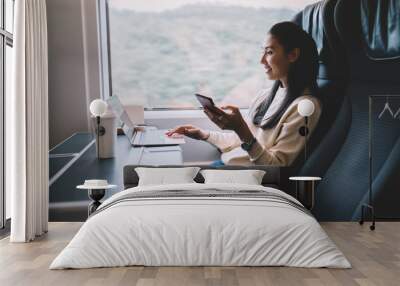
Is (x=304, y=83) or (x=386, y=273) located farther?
(x=304, y=83)

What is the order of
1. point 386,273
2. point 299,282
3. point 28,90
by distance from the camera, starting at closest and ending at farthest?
point 299,282 < point 386,273 < point 28,90

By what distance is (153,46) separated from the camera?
7461mm

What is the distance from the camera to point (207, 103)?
7.43 metres

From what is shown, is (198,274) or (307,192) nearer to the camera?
(198,274)

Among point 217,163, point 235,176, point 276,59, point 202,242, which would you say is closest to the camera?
point 202,242

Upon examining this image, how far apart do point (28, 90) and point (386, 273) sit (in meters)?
3.71

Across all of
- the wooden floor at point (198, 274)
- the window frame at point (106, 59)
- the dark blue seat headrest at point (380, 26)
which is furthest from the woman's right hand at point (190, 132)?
the wooden floor at point (198, 274)

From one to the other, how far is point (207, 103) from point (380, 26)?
7.71 feet

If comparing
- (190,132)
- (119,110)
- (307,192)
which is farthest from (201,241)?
(119,110)

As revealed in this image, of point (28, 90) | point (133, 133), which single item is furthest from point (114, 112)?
point (28, 90)

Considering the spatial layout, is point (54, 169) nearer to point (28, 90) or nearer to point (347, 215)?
point (28, 90)

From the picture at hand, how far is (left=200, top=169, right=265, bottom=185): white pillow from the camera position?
6812 mm

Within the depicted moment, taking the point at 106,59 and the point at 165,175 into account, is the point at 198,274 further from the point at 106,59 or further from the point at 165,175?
the point at 106,59

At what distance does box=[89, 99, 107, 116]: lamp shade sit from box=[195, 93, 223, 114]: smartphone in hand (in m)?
1.17
